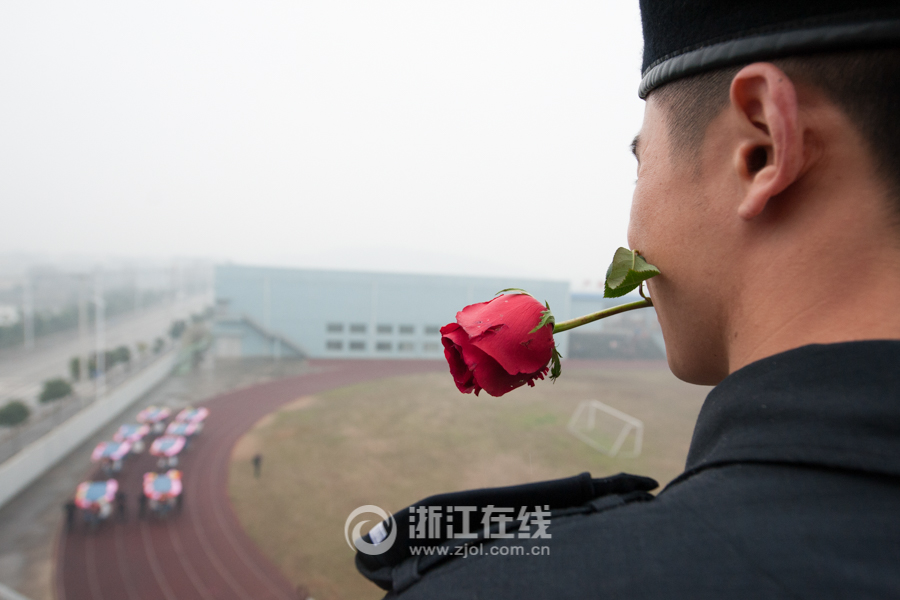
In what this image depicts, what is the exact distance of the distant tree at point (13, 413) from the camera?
5.31 m

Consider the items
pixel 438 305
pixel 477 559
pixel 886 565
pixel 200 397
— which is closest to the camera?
pixel 886 565

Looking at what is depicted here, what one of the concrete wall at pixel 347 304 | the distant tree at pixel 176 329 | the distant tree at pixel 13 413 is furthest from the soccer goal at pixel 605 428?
the distant tree at pixel 176 329

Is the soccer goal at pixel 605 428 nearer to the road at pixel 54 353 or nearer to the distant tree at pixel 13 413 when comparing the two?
the distant tree at pixel 13 413

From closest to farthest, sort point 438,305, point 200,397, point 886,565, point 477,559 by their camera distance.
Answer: point 886,565 → point 477,559 → point 438,305 → point 200,397

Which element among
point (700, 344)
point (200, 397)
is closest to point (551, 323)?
point (700, 344)

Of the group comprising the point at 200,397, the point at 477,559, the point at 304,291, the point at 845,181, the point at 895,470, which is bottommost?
the point at 200,397

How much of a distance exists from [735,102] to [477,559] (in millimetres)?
327

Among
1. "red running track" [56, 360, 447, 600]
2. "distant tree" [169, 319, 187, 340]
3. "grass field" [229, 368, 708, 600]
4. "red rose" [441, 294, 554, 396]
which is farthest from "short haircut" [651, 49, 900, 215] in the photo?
"distant tree" [169, 319, 187, 340]

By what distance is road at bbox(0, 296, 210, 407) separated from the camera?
6227 millimetres

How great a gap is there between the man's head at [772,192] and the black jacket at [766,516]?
1.6 inches

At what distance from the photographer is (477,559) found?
271 mm

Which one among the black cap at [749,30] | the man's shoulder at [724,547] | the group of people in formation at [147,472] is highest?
Result: the black cap at [749,30]

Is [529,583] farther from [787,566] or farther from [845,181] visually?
[845,181]

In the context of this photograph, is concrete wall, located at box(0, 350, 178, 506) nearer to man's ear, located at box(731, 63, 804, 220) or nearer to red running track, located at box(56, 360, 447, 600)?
red running track, located at box(56, 360, 447, 600)
